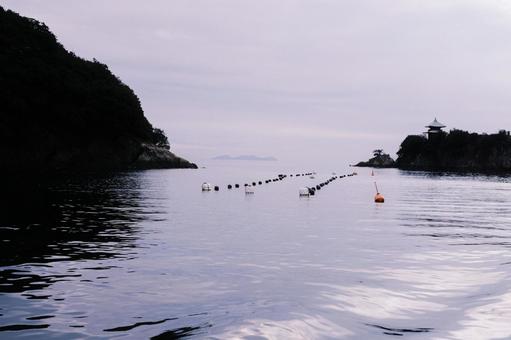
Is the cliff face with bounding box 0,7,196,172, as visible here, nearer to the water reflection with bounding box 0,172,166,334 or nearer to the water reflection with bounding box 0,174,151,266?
the water reflection with bounding box 0,174,151,266

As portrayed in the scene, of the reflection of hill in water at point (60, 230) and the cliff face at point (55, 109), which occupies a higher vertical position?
Result: the cliff face at point (55, 109)

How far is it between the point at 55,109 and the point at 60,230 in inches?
3283

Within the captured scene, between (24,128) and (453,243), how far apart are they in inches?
3321

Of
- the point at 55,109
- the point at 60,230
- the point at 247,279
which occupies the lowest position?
the point at 247,279

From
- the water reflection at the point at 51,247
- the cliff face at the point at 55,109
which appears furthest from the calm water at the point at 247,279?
the cliff face at the point at 55,109

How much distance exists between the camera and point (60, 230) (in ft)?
80.3

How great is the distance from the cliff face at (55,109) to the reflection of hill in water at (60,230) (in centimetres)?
5341

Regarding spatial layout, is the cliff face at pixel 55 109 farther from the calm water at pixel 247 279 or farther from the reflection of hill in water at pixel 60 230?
the calm water at pixel 247 279

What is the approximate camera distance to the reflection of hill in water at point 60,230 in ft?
57.3

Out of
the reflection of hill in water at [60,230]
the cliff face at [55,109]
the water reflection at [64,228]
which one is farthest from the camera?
the cliff face at [55,109]

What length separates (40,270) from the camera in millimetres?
15547

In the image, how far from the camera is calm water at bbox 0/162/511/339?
35.5 ft

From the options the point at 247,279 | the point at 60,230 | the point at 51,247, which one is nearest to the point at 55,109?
the point at 60,230

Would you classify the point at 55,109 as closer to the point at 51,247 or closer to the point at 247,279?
the point at 51,247
